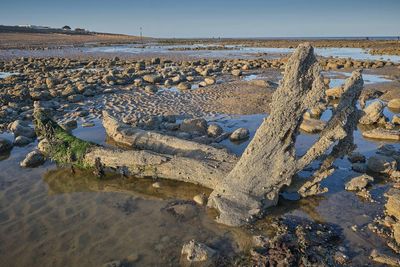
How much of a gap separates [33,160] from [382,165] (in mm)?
9563

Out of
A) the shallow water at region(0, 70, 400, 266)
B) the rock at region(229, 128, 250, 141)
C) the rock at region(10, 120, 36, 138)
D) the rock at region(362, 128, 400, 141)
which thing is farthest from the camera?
the rock at region(10, 120, 36, 138)

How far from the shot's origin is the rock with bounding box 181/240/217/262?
6.10m

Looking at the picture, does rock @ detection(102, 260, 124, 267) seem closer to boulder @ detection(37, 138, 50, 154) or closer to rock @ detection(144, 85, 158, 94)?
boulder @ detection(37, 138, 50, 154)

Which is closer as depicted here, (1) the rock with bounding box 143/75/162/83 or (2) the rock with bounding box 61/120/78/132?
(2) the rock with bounding box 61/120/78/132

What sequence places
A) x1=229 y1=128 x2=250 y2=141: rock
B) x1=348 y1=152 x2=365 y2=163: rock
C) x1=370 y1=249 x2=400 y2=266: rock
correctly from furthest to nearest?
x1=229 y1=128 x2=250 y2=141: rock < x1=348 y1=152 x2=365 y2=163: rock < x1=370 y1=249 x2=400 y2=266: rock

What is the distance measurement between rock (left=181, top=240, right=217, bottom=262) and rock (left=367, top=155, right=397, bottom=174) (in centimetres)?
549

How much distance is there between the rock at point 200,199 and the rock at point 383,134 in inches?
286

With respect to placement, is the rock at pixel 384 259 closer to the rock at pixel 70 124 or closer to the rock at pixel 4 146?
the rock at pixel 4 146

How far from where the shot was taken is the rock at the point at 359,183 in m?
8.52

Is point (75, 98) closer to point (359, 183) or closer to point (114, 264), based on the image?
point (114, 264)

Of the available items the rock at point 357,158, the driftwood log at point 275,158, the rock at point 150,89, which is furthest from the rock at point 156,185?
the rock at point 150,89

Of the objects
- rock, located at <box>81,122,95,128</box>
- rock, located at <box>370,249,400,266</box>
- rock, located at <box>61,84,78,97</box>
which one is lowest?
rock, located at <box>370,249,400,266</box>

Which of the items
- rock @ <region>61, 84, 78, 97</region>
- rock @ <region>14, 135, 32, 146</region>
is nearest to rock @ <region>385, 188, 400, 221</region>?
rock @ <region>14, 135, 32, 146</region>

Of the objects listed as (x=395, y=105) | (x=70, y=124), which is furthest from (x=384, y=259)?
(x=395, y=105)
